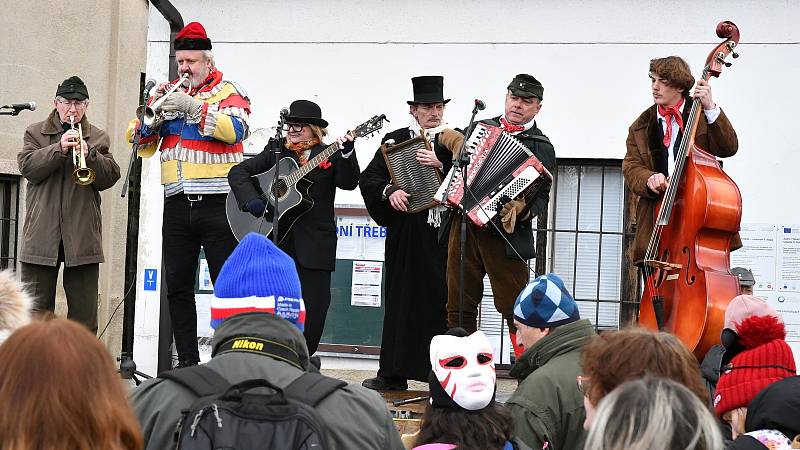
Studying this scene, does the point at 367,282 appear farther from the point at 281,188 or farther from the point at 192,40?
the point at 192,40

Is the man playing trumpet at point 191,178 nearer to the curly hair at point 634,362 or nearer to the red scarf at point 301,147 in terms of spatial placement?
the red scarf at point 301,147

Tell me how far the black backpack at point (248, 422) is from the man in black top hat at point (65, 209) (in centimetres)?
458

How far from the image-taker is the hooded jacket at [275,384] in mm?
2561

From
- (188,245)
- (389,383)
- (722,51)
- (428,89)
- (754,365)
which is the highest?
(722,51)

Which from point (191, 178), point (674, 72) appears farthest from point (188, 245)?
point (674, 72)

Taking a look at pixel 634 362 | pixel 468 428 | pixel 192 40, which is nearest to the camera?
pixel 634 362

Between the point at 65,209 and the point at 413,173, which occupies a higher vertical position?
the point at 413,173

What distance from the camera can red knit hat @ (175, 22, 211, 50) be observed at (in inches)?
262

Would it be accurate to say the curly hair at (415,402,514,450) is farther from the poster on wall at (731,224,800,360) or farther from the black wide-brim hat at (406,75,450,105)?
the poster on wall at (731,224,800,360)

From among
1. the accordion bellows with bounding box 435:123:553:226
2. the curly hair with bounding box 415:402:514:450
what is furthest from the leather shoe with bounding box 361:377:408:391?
the curly hair with bounding box 415:402:514:450

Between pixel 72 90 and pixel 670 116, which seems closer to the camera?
pixel 670 116

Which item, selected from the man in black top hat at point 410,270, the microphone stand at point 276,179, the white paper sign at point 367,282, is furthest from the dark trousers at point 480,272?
the white paper sign at point 367,282

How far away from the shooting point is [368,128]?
671cm

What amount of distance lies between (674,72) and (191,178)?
2.95m
